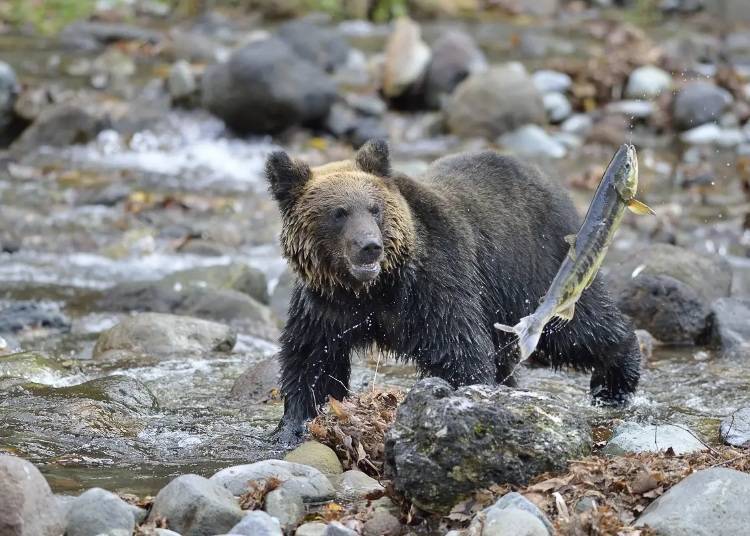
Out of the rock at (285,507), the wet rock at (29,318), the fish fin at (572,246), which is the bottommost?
the wet rock at (29,318)

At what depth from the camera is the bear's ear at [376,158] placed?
→ 295 inches

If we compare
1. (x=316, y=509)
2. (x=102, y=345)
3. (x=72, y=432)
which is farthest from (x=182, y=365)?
(x=316, y=509)

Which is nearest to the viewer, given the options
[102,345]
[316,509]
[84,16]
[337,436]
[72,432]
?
[316,509]

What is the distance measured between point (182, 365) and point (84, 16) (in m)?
20.0

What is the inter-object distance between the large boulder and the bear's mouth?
14.5ft

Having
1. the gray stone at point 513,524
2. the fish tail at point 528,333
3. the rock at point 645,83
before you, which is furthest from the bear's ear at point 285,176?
the rock at point 645,83

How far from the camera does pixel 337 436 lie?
7.01 metres

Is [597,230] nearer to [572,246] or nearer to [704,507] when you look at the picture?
[572,246]

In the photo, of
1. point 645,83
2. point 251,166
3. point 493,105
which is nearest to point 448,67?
point 493,105

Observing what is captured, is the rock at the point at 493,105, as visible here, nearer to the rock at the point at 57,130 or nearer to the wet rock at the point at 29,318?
the rock at the point at 57,130

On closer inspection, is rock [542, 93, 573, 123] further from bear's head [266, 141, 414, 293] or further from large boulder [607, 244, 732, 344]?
bear's head [266, 141, 414, 293]

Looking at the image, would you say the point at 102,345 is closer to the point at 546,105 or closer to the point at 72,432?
the point at 72,432

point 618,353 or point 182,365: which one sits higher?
point 618,353

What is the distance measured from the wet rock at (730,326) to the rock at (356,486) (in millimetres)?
4844
